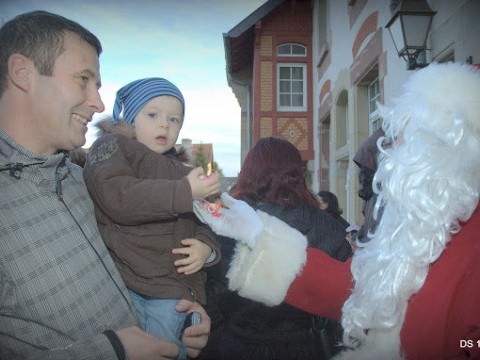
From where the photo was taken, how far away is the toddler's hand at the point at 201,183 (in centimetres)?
143

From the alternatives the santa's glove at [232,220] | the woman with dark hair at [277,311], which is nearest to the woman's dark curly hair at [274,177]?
the woman with dark hair at [277,311]

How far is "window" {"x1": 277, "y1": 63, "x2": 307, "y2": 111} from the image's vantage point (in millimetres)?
11266

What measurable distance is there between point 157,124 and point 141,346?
39.7 inches

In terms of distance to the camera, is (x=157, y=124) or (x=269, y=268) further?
(x=157, y=124)

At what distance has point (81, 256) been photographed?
125cm

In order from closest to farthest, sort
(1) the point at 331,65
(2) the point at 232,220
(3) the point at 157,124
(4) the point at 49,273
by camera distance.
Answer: (4) the point at 49,273, (2) the point at 232,220, (3) the point at 157,124, (1) the point at 331,65

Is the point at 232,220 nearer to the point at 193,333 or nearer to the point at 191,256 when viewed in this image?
the point at 191,256

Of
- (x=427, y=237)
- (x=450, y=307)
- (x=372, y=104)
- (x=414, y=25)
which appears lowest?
(x=450, y=307)

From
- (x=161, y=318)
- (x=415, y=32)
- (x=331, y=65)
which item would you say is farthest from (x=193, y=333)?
(x=331, y=65)

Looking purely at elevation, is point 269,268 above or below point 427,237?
below

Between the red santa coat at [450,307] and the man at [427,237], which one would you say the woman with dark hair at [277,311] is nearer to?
the man at [427,237]


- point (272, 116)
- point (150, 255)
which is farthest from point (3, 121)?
point (272, 116)

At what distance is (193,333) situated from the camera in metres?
1.52

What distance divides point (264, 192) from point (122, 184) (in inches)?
45.4
